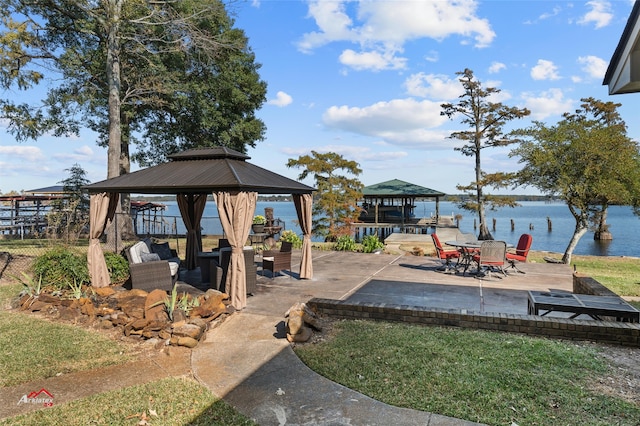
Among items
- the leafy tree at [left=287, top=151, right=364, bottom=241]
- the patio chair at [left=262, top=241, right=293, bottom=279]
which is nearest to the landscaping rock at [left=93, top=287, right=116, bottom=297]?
the patio chair at [left=262, top=241, right=293, bottom=279]

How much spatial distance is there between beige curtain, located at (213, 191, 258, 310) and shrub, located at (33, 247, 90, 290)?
9.88 feet

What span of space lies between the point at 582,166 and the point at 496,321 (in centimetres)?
1399

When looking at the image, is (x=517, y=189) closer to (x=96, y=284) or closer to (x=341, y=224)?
(x=341, y=224)

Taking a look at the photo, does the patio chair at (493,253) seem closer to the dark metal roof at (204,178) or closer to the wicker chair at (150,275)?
the dark metal roof at (204,178)

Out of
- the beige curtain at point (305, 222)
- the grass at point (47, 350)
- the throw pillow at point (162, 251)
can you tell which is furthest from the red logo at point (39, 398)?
the beige curtain at point (305, 222)

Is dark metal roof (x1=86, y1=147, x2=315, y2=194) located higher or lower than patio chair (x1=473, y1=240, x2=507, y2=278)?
higher

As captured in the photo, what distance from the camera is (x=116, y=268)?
306 inches

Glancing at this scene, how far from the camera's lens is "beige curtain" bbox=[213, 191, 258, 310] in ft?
20.0

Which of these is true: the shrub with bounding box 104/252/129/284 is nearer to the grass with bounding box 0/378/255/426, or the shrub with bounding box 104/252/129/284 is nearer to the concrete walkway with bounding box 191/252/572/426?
the concrete walkway with bounding box 191/252/572/426

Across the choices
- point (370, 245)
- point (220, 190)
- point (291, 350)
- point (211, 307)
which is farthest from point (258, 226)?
point (291, 350)

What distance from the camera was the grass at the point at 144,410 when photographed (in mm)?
2992

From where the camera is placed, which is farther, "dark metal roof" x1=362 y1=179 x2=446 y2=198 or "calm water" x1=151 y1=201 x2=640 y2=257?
"calm water" x1=151 y1=201 x2=640 y2=257

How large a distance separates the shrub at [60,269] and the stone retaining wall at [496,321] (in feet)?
15.5

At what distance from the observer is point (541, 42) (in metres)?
9.06
